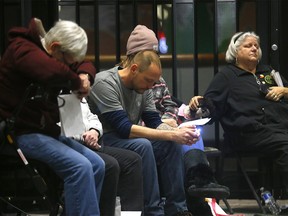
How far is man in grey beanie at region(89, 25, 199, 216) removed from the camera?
13.3 feet

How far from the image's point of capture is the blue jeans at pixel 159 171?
4.04 meters

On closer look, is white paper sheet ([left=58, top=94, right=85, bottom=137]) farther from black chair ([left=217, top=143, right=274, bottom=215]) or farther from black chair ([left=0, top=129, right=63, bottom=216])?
black chair ([left=217, top=143, right=274, bottom=215])

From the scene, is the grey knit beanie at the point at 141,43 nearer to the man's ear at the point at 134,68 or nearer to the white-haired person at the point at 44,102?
the man's ear at the point at 134,68

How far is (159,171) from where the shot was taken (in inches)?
169

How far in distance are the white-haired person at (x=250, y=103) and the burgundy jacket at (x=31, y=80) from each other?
5.26ft

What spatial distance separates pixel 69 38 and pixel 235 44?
6.50 feet

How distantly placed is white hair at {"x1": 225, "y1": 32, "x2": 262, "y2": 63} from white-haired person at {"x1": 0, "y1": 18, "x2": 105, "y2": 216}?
6.34ft

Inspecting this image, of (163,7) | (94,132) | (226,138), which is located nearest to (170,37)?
(163,7)

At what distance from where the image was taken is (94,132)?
3895mm

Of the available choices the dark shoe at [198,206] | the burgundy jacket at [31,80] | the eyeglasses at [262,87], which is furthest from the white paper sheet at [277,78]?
the burgundy jacket at [31,80]

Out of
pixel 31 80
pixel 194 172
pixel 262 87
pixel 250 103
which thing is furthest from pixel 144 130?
pixel 262 87

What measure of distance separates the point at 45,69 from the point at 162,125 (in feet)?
4.05

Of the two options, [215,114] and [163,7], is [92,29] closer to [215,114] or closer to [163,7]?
[163,7]

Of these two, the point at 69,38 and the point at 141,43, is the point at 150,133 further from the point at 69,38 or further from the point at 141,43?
the point at 69,38
